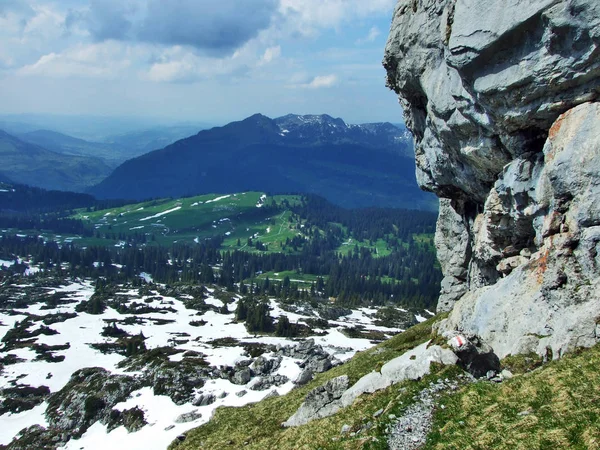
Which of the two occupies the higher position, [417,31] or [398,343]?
[417,31]

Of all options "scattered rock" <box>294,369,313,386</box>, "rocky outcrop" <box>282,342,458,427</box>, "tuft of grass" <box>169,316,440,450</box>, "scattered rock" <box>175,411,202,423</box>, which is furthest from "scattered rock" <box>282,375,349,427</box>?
"scattered rock" <box>294,369,313,386</box>

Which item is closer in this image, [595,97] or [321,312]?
[595,97]

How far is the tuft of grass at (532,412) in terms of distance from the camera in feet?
54.9

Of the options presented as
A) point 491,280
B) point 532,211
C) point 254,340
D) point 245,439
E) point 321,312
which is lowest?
point 321,312

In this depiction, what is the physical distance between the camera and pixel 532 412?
63.2 feet

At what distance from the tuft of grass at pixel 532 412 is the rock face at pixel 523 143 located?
4244 millimetres

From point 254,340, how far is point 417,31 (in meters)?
73.4

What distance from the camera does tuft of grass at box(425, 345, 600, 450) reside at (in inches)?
659

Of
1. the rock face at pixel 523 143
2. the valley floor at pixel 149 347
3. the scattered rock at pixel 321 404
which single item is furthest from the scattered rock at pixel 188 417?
the rock face at pixel 523 143

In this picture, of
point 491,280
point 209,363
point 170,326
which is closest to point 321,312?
point 170,326

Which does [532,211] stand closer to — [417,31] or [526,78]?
[526,78]

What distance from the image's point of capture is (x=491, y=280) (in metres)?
49.3

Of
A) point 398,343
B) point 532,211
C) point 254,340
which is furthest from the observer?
point 254,340

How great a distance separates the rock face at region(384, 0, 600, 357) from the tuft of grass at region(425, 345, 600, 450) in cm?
424
